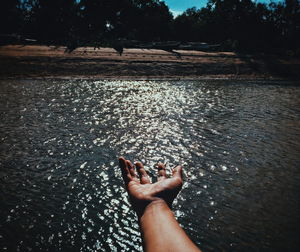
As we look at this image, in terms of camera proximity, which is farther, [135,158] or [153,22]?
[153,22]

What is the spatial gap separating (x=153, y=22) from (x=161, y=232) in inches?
2261

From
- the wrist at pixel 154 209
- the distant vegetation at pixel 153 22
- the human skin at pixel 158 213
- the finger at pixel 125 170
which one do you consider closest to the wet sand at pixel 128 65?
the distant vegetation at pixel 153 22

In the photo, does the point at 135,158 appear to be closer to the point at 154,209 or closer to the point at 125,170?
the point at 125,170

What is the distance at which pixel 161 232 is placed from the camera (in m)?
2.28

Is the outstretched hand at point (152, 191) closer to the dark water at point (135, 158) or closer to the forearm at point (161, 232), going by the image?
the forearm at point (161, 232)

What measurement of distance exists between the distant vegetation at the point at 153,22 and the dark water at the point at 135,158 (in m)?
25.8

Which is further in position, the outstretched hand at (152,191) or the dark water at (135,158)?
the dark water at (135,158)

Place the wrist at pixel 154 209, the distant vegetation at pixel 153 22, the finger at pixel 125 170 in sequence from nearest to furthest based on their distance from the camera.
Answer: the wrist at pixel 154 209
the finger at pixel 125 170
the distant vegetation at pixel 153 22

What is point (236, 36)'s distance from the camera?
4244 centimetres

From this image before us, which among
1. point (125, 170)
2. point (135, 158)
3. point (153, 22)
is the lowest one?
point (135, 158)

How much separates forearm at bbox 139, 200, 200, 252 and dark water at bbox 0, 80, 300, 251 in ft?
2.13

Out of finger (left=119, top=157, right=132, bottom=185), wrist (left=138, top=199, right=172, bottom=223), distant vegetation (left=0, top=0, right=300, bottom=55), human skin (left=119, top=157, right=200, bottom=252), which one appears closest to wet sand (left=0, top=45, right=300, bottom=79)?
distant vegetation (left=0, top=0, right=300, bottom=55)

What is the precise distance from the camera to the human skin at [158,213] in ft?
6.95

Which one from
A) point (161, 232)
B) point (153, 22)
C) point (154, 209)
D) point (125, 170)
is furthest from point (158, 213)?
point (153, 22)
